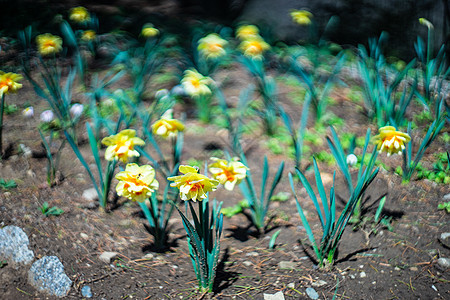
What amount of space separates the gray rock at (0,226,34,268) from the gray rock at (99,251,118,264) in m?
0.27

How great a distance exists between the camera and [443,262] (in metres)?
1.58

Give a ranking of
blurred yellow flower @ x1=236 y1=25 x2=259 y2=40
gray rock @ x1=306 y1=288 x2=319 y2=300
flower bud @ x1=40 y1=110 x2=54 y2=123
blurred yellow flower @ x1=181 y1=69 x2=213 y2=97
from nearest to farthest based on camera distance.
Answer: gray rock @ x1=306 y1=288 x2=319 y2=300 < blurred yellow flower @ x1=181 y1=69 x2=213 y2=97 < flower bud @ x1=40 y1=110 x2=54 y2=123 < blurred yellow flower @ x1=236 y1=25 x2=259 y2=40

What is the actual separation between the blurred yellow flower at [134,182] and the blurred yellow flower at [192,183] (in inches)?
7.3

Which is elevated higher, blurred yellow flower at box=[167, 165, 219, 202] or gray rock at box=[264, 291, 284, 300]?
blurred yellow flower at box=[167, 165, 219, 202]

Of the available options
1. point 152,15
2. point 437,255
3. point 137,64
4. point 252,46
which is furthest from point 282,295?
point 152,15

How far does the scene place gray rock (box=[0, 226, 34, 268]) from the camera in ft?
5.11

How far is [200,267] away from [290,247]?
0.48 metres

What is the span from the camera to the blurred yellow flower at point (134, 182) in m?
1.40

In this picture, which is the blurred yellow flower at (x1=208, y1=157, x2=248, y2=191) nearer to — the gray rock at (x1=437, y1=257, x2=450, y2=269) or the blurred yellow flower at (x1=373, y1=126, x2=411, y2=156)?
the blurred yellow flower at (x1=373, y1=126, x2=411, y2=156)

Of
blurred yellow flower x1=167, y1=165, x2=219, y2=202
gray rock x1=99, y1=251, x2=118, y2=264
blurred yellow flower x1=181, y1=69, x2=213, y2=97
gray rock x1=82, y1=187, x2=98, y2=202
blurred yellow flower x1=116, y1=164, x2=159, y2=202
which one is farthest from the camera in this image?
blurred yellow flower x1=181, y1=69, x2=213, y2=97

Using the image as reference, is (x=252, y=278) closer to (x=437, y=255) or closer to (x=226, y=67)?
(x=437, y=255)

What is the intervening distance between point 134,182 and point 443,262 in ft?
4.10

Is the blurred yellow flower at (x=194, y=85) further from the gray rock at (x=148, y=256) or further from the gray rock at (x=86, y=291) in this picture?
the gray rock at (x=86, y=291)

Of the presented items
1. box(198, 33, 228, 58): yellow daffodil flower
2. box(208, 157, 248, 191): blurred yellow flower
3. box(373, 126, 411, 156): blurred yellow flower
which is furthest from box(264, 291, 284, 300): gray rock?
box(198, 33, 228, 58): yellow daffodil flower
